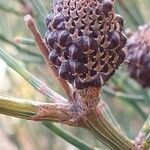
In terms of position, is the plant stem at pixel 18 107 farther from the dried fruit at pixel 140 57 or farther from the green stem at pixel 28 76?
the dried fruit at pixel 140 57

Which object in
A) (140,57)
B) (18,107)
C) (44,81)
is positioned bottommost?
(44,81)

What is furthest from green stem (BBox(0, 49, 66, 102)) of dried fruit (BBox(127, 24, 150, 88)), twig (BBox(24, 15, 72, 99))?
dried fruit (BBox(127, 24, 150, 88))

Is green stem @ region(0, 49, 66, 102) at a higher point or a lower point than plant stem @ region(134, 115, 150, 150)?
higher

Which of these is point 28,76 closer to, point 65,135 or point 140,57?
point 65,135

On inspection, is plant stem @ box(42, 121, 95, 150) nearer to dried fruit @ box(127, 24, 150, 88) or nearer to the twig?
the twig

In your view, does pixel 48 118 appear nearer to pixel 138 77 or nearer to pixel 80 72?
pixel 80 72

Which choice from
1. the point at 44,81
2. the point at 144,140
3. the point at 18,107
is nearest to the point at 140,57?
the point at 144,140

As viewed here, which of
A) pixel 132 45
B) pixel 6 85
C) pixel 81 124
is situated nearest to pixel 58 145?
pixel 6 85
